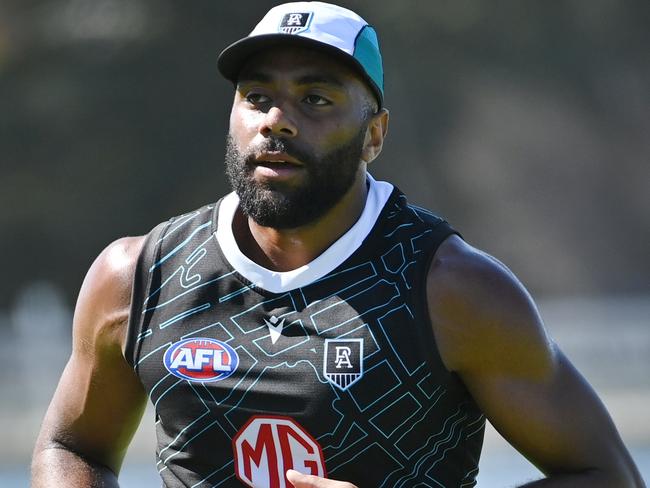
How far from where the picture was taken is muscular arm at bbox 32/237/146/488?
3844 millimetres

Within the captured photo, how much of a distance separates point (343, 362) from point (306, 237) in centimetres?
43

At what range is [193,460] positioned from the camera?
3.68 metres

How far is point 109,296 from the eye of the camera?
12.6 ft

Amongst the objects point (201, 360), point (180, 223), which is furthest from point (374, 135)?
point (201, 360)

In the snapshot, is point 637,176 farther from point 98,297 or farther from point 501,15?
point 98,297

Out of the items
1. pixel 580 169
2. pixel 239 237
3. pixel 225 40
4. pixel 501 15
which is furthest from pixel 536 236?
pixel 239 237

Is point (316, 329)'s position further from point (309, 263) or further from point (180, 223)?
point (180, 223)

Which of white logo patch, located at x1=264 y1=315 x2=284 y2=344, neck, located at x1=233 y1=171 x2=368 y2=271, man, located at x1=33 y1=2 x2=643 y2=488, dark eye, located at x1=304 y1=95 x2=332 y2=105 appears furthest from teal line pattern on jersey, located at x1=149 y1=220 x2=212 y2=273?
dark eye, located at x1=304 y1=95 x2=332 y2=105

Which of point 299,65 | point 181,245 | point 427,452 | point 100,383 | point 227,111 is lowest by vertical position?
point 427,452

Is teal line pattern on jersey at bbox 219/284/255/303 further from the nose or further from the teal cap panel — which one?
the teal cap panel

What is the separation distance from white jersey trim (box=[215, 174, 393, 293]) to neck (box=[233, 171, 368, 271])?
31 mm

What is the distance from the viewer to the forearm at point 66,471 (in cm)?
390

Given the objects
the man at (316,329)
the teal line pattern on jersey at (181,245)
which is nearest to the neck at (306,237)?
the man at (316,329)

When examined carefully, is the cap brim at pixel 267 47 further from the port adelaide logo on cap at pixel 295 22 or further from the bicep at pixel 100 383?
the bicep at pixel 100 383
